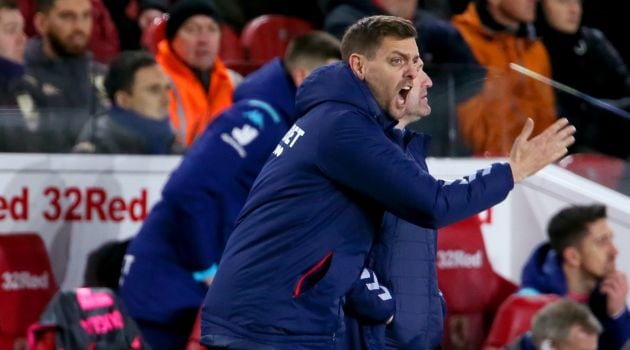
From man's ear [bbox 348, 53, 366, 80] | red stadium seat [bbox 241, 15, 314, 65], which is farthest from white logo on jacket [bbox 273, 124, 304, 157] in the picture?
red stadium seat [bbox 241, 15, 314, 65]

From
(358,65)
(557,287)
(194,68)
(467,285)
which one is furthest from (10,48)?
(358,65)

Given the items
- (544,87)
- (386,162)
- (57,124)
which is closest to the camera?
(386,162)

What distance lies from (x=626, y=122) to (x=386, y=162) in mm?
3427

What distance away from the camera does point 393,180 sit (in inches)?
159

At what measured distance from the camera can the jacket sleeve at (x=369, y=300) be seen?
423 cm

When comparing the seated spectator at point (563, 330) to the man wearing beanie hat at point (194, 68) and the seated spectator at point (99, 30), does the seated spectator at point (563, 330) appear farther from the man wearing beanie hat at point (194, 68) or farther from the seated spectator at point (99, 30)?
the seated spectator at point (99, 30)

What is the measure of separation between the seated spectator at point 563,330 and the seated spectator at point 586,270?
39cm

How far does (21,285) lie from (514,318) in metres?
2.11

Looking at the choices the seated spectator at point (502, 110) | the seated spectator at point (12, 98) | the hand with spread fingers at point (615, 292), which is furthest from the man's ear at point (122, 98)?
the hand with spread fingers at point (615, 292)

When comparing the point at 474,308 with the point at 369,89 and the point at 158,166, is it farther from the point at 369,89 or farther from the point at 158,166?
the point at 369,89

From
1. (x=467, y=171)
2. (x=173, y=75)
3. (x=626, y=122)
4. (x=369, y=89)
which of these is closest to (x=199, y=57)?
(x=173, y=75)

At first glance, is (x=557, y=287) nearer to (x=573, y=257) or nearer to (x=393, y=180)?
(x=573, y=257)

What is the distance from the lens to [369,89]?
4234 mm

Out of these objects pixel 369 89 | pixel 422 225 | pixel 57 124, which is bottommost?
pixel 57 124
